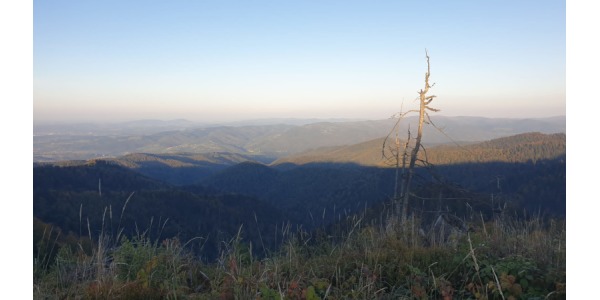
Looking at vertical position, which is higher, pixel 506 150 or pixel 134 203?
pixel 506 150

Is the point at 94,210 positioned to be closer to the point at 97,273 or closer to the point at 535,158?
the point at 97,273

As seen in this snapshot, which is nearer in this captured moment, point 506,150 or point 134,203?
point 134,203

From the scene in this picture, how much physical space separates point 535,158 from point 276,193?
237 feet

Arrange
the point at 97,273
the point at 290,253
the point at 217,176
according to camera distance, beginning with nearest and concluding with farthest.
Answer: the point at 97,273, the point at 290,253, the point at 217,176

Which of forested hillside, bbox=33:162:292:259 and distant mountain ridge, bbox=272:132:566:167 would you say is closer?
forested hillside, bbox=33:162:292:259

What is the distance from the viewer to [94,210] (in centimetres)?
6012

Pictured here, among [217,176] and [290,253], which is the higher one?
[290,253]

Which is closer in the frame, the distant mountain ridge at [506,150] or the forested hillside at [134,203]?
the forested hillside at [134,203]

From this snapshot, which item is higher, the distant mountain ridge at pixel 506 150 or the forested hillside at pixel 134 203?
the distant mountain ridge at pixel 506 150

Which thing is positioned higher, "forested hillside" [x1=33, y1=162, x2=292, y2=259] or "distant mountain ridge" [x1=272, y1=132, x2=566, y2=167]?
"distant mountain ridge" [x1=272, y1=132, x2=566, y2=167]
